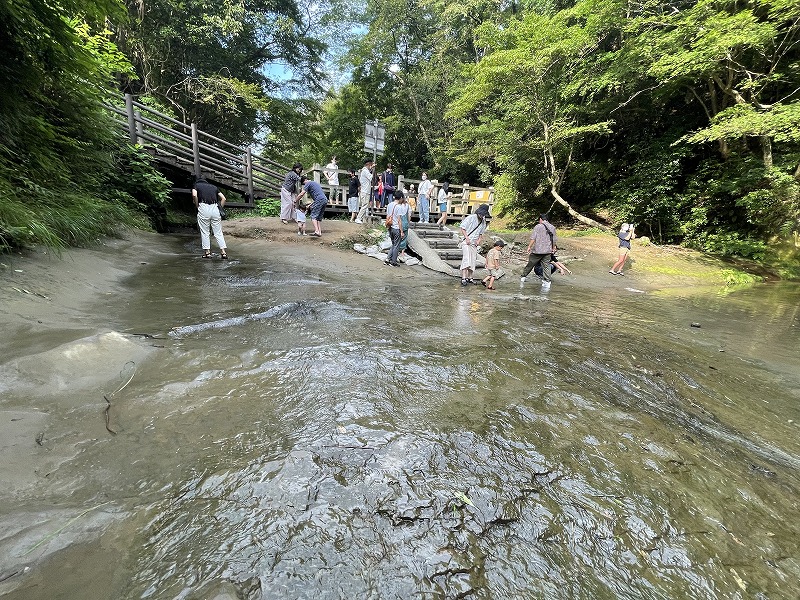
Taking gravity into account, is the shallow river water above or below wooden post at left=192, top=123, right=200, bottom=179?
below

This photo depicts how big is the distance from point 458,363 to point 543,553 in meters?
2.03

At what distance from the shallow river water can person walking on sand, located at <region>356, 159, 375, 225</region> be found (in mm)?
8801

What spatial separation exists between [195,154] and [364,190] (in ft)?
18.5

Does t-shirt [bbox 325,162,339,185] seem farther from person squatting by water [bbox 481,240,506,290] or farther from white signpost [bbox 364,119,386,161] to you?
person squatting by water [bbox 481,240,506,290]

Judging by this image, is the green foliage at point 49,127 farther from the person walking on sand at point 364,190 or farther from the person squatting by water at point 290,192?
the person walking on sand at point 364,190

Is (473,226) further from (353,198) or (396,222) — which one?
(353,198)

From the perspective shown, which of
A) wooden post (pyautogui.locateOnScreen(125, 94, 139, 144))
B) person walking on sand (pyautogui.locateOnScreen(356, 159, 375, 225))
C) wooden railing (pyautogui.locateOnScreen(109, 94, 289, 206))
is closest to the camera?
wooden post (pyautogui.locateOnScreen(125, 94, 139, 144))

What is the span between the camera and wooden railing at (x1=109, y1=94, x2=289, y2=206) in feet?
36.5

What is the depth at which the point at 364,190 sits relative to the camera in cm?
1252

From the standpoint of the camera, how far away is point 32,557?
140 cm

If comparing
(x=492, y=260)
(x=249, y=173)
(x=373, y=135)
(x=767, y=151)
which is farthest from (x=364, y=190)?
(x=767, y=151)

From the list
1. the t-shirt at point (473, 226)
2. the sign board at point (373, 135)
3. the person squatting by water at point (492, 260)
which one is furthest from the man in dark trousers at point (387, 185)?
the person squatting by water at point (492, 260)

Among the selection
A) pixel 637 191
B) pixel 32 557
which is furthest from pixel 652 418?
pixel 637 191

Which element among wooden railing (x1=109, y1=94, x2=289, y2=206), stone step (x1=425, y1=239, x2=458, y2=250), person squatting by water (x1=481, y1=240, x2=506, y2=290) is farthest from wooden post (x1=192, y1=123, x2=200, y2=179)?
person squatting by water (x1=481, y1=240, x2=506, y2=290)
